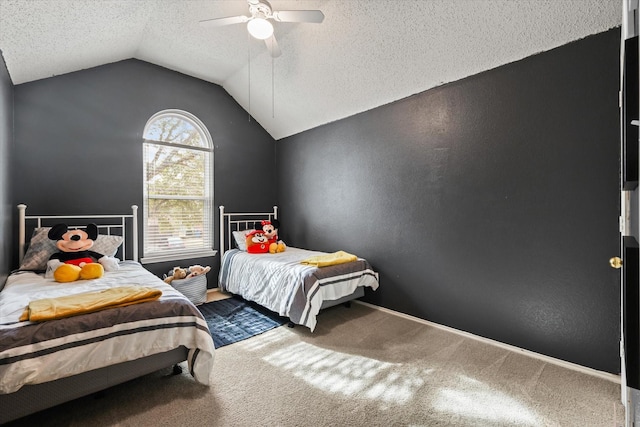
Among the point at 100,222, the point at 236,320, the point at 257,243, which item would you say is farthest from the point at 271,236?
the point at 100,222

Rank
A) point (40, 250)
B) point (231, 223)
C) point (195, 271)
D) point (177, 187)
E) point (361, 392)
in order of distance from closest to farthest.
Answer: point (361, 392) < point (40, 250) < point (195, 271) < point (177, 187) < point (231, 223)

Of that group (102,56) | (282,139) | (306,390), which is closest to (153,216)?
(102,56)

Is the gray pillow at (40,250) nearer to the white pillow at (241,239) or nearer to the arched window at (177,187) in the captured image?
the arched window at (177,187)

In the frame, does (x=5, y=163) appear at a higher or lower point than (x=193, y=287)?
higher

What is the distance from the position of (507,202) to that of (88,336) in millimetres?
2984

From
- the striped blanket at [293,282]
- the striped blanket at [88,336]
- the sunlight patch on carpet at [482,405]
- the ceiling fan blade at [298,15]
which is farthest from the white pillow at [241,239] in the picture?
the sunlight patch on carpet at [482,405]

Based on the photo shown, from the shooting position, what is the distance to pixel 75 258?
8.32 feet

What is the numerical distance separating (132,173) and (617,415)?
14.8ft

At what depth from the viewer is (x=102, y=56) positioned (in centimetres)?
295

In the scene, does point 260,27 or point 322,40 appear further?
point 322,40

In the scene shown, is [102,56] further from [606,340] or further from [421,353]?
[606,340]

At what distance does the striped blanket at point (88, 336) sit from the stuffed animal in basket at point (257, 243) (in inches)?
62.6

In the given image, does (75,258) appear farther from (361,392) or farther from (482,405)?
(482,405)

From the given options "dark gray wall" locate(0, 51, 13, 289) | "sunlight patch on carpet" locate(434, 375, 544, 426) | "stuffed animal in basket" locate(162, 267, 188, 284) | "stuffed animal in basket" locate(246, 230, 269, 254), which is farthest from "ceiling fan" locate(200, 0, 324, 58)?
"sunlight patch on carpet" locate(434, 375, 544, 426)
